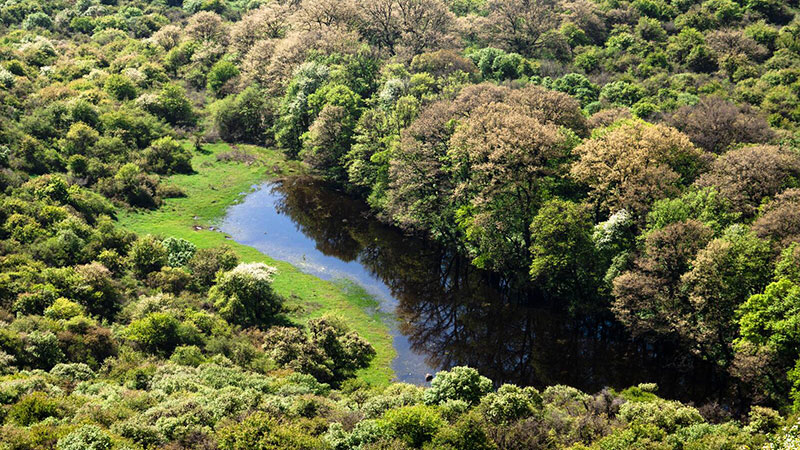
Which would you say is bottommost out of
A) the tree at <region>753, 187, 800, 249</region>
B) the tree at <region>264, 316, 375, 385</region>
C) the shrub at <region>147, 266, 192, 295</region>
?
the tree at <region>264, 316, 375, 385</region>

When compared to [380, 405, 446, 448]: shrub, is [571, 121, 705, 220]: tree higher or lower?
higher

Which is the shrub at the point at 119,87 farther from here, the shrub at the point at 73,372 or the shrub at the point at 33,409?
the shrub at the point at 33,409

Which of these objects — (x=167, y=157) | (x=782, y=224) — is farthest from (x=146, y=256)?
(x=782, y=224)

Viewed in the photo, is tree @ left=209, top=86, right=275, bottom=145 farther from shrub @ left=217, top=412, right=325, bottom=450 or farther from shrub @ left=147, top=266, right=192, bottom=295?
shrub @ left=217, top=412, right=325, bottom=450

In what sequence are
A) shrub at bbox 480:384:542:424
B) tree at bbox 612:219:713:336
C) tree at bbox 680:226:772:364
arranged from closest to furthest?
shrub at bbox 480:384:542:424
tree at bbox 680:226:772:364
tree at bbox 612:219:713:336

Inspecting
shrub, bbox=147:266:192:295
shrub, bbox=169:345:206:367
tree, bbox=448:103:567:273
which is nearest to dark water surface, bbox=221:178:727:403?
tree, bbox=448:103:567:273
